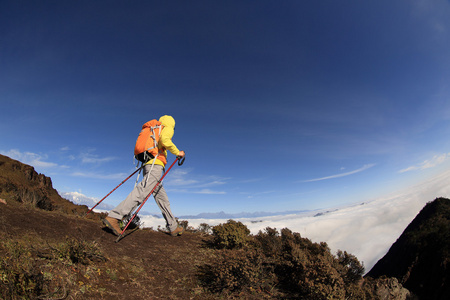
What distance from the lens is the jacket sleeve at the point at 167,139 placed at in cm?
565

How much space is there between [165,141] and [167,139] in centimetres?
8

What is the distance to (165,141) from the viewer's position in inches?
223

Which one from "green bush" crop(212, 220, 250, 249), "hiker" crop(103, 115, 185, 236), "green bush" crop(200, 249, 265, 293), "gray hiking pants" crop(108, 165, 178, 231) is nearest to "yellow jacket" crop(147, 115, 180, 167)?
"hiker" crop(103, 115, 185, 236)

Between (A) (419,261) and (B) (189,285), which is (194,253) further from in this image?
(A) (419,261)

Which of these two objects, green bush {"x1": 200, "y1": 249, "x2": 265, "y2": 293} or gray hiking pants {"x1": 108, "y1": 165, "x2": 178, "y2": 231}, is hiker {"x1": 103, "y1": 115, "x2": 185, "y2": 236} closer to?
gray hiking pants {"x1": 108, "y1": 165, "x2": 178, "y2": 231}

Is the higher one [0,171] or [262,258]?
[0,171]

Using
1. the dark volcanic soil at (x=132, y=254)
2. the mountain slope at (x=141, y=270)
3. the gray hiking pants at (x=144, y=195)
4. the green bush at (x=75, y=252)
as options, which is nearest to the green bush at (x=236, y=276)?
the mountain slope at (x=141, y=270)

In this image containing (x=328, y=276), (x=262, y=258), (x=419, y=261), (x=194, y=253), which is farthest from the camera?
(x=419, y=261)

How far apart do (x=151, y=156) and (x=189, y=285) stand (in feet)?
10.9

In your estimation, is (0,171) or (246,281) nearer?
(246,281)

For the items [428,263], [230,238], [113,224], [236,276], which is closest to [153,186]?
[113,224]

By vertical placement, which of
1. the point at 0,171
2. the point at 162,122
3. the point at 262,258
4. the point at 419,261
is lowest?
the point at 419,261

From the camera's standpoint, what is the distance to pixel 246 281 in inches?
156

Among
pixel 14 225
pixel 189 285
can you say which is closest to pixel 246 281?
pixel 189 285
